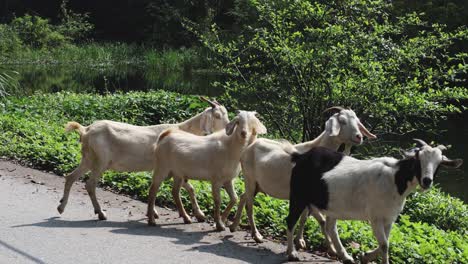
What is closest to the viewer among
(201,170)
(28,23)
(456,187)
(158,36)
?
(201,170)

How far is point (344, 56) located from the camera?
1116 centimetres

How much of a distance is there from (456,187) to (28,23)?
38.0 metres

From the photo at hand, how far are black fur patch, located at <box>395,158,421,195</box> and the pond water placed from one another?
6.35m

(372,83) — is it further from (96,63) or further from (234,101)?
(96,63)

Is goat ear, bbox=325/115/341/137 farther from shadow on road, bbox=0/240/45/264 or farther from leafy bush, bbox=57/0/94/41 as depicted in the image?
leafy bush, bbox=57/0/94/41

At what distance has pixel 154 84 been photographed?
31781 mm

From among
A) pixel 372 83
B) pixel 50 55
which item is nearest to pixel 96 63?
pixel 50 55

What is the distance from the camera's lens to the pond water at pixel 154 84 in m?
16.5

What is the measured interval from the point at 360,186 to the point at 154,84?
25842mm

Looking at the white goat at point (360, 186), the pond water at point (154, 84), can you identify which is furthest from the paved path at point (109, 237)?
the pond water at point (154, 84)

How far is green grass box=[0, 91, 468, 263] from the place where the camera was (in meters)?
7.59

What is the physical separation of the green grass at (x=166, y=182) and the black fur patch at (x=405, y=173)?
3.81ft

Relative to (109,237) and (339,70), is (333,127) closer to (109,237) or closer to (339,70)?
(109,237)

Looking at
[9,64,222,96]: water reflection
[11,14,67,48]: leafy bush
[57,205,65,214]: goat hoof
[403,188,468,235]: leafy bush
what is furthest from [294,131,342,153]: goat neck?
[11,14,67,48]: leafy bush
